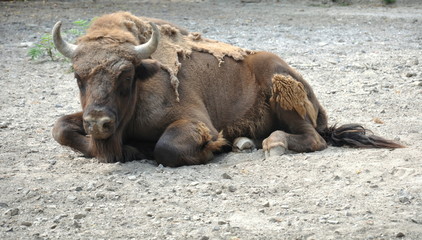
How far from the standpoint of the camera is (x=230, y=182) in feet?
19.8

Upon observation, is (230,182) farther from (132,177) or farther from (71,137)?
(71,137)

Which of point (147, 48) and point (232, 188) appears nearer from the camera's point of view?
point (232, 188)

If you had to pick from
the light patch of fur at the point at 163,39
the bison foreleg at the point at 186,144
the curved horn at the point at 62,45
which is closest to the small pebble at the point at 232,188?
the bison foreleg at the point at 186,144

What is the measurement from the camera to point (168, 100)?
711 cm

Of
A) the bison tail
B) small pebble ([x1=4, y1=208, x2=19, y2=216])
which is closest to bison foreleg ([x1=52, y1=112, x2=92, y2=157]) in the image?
small pebble ([x1=4, y1=208, x2=19, y2=216])

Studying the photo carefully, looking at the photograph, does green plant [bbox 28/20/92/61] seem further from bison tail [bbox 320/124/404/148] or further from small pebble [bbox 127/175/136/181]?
small pebble [bbox 127/175/136/181]

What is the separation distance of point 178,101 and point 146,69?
→ 1.92 feet

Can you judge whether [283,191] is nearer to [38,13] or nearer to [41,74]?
[41,74]

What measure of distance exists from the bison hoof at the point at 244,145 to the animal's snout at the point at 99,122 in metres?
1.73

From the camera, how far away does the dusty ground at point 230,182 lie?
16.1 feet

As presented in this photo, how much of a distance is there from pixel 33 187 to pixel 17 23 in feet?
36.8

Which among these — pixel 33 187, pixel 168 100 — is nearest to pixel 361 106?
pixel 168 100

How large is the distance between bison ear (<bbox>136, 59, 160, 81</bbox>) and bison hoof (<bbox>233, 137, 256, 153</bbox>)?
1379 mm

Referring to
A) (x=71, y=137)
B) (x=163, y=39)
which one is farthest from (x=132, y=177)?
(x=163, y=39)
